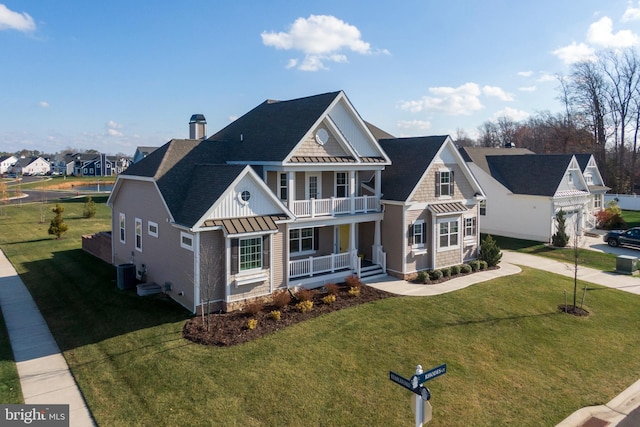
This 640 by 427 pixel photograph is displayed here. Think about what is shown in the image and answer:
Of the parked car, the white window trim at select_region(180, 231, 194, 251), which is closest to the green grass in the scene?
the white window trim at select_region(180, 231, 194, 251)

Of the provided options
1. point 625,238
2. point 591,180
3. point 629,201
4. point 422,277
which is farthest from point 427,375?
point 629,201

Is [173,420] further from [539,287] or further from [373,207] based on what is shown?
[539,287]

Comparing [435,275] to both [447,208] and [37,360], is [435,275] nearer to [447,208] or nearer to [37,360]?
[447,208]

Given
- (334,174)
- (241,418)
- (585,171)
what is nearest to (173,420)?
(241,418)

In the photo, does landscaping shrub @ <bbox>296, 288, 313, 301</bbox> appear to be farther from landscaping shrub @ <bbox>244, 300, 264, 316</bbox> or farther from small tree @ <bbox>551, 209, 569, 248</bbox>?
small tree @ <bbox>551, 209, 569, 248</bbox>

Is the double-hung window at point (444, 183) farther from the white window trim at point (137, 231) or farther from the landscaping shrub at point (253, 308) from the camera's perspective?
the white window trim at point (137, 231)

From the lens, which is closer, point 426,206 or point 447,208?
point 426,206
